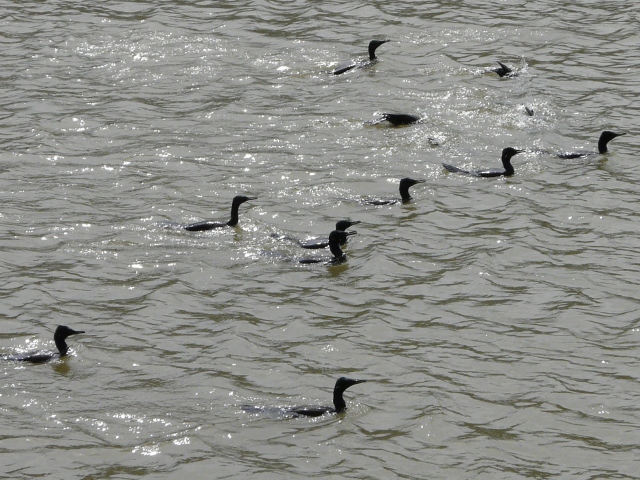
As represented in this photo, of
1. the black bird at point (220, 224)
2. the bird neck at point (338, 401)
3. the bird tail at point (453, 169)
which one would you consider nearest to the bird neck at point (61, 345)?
the bird neck at point (338, 401)

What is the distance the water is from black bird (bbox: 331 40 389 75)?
23cm

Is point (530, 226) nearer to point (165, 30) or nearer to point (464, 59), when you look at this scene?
point (464, 59)

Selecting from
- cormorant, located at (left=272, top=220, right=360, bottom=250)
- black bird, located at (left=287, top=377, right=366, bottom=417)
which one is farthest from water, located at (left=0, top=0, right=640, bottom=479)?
cormorant, located at (left=272, top=220, right=360, bottom=250)

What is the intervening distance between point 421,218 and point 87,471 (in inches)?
300

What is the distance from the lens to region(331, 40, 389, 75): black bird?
2350cm

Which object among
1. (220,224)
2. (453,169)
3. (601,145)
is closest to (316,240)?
(220,224)

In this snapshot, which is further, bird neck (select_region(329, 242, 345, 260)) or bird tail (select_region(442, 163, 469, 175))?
bird tail (select_region(442, 163, 469, 175))

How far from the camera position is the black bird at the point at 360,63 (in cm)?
2350

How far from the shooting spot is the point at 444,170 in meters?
19.4

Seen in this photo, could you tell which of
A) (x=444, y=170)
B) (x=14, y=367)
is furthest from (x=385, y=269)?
(x=14, y=367)

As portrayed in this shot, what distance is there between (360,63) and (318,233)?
7.21m

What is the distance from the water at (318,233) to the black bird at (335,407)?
4.2 inches

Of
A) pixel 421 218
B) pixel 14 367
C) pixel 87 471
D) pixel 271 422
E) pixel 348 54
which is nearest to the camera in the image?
pixel 87 471

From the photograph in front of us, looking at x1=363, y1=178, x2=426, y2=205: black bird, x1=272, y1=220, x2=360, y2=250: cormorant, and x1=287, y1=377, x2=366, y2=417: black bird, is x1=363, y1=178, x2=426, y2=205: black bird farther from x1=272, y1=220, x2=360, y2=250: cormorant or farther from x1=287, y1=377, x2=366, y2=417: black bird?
x1=287, y1=377, x2=366, y2=417: black bird
